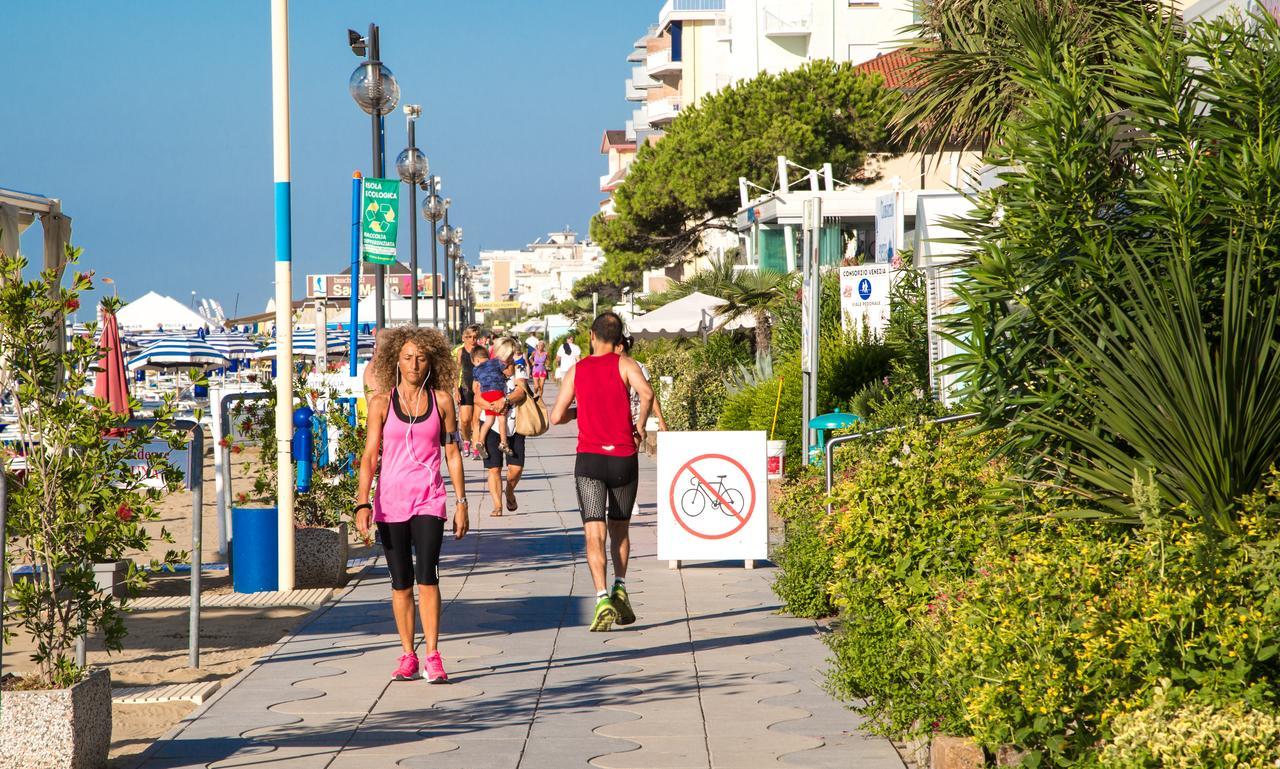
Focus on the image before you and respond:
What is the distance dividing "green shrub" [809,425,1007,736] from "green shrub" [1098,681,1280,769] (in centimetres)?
137

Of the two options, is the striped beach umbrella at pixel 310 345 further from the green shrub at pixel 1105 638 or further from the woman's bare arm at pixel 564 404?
the green shrub at pixel 1105 638

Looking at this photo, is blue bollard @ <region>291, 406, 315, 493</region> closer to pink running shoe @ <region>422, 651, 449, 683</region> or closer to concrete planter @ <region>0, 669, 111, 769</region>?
pink running shoe @ <region>422, 651, 449, 683</region>

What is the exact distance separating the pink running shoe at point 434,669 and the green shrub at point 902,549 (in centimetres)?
187

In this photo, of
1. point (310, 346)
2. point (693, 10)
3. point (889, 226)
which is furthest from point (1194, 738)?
point (693, 10)

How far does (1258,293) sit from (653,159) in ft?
132

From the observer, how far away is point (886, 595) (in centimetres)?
582

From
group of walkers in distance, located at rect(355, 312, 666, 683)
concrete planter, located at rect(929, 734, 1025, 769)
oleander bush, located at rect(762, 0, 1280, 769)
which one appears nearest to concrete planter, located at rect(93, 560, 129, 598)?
group of walkers in distance, located at rect(355, 312, 666, 683)

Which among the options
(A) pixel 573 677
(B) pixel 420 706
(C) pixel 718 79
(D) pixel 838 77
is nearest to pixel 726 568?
(A) pixel 573 677

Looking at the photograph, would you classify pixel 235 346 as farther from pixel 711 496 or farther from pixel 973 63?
pixel 711 496

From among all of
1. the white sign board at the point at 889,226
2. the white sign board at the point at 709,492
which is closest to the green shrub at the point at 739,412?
the white sign board at the point at 889,226

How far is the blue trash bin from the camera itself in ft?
33.2

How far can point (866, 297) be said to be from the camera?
56.2ft

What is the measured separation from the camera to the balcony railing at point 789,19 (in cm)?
5716

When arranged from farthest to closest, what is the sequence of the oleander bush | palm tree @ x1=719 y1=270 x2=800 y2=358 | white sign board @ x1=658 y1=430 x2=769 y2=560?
palm tree @ x1=719 y1=270 x2=800 y2=358
white sign board @ x1=658 y1=430 x2=769 y2=560
the oleander bush
